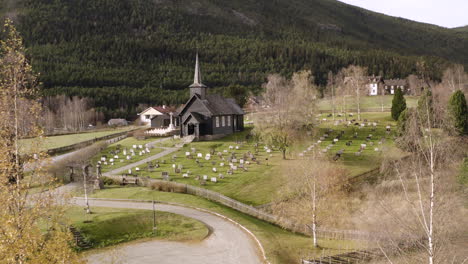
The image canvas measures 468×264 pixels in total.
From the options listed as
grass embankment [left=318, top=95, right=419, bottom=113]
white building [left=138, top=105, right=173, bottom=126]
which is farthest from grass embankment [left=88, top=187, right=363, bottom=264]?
grass embankment [left=318, top=95, right=419, bottom=113]

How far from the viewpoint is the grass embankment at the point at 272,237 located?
90.0 ft

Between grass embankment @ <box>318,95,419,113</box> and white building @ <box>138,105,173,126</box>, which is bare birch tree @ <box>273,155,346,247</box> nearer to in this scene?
grass embankment @ <box>318,95,419,113</box>

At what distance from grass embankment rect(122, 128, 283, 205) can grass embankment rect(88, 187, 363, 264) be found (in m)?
3.58

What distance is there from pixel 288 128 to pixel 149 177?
68.7 ft

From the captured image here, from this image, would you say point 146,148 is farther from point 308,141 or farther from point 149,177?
point 308,141

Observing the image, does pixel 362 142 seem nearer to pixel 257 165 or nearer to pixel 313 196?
pixel 257 165

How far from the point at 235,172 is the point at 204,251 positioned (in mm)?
19971

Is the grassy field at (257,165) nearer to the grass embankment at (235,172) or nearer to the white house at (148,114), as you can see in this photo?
the grass embankment at (235,172)

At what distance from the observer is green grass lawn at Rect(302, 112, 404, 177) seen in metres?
46.6

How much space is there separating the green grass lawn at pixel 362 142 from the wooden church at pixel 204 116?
16.3 m

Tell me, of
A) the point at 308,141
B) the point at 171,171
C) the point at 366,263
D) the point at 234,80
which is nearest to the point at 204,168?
the point at 171,171

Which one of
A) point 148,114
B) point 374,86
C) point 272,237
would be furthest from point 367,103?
point 272,237

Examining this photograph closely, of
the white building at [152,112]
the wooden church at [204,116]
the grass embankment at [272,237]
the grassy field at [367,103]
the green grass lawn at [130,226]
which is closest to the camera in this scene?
the grass embankment at [272,237]

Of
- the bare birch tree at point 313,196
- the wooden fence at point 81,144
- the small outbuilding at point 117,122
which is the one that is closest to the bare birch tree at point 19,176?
the bare birch tree at point 313,196
